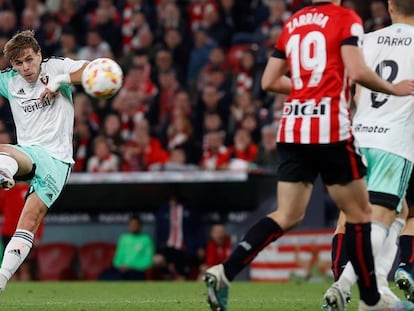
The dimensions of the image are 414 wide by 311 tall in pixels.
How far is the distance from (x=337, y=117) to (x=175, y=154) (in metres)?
9.61

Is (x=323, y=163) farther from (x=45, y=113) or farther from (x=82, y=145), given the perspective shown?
(x=82, y=145)

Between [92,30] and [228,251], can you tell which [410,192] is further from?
[92,30]

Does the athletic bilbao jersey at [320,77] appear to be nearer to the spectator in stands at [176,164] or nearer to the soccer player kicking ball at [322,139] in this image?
the soccer player kicking ball at [322,139]

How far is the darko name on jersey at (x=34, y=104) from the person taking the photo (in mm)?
9508

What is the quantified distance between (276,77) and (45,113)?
275cm

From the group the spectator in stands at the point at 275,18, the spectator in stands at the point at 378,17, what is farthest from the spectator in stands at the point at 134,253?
the spectator in stands at the point at 378,17

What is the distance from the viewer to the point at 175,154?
16.7m

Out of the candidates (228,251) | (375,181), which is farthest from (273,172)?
(375,181)

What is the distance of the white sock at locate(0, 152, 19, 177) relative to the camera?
28.7ft

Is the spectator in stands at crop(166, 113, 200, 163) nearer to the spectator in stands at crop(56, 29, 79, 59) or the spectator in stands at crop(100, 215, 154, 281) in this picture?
the spectator in stands at crop(100, 215, 154, 281)

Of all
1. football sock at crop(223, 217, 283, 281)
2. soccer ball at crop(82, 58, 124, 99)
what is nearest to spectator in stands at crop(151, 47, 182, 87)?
soccer ball at crop(82, 58, 124, 99)

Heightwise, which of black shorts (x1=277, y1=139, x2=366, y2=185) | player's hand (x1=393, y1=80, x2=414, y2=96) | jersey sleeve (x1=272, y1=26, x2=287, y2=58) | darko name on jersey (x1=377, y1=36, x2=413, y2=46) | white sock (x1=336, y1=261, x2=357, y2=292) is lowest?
white sock (x1=336, y1=261, x2=357, y2=292)

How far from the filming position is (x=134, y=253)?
55.0 feet

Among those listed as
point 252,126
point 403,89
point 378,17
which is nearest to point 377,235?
point 403,89
